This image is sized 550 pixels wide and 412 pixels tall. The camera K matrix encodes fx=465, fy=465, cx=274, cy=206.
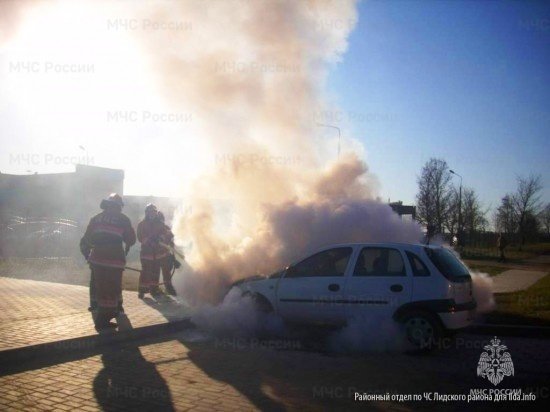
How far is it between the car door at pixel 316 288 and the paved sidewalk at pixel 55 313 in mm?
2215

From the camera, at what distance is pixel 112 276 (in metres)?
7.49

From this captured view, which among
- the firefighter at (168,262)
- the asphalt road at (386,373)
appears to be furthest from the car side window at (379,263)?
the firefighter at (168,262)

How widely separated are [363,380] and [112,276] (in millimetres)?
4281

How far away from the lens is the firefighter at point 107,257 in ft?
24.5

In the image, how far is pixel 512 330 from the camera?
800cm

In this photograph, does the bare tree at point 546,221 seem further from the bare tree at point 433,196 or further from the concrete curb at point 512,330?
the concrete curb at point 512,330

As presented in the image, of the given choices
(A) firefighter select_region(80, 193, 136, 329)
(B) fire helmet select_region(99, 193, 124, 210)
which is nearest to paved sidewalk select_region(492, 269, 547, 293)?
(A) firefighter select_region(80, 193, 136, 329)

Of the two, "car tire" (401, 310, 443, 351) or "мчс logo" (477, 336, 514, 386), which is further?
"car tire" (401, 310, 443, 351)

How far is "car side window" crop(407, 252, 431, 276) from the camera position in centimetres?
677

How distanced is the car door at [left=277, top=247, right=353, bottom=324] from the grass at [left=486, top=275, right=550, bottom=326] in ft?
11.3

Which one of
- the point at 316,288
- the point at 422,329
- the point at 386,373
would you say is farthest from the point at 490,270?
the point at 386,373

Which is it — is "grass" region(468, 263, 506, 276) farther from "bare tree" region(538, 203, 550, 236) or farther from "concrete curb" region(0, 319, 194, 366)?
"bare tree" region(538, 203, 550, 236)

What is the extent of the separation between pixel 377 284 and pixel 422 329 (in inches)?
34.7

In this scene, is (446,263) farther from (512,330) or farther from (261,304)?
(261,304)
